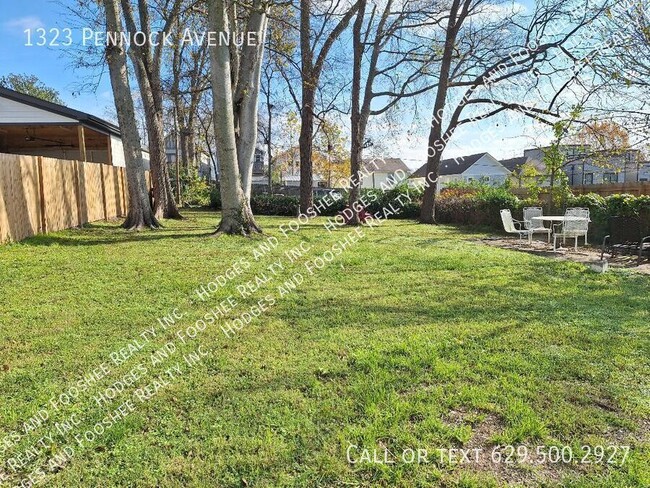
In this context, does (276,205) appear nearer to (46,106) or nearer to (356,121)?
(356,121)

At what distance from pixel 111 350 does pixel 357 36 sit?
1359cm

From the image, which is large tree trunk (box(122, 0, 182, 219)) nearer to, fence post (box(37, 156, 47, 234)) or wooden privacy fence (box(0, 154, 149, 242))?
wooden privacy fence (box(0, 154, 149, 242))

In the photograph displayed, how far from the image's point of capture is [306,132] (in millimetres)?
14617

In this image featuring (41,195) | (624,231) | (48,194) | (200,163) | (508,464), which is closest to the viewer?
(508,464)

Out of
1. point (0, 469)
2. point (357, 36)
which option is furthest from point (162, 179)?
point (0, 469)

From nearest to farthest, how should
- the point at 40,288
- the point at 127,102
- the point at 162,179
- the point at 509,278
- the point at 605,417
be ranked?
the point at 605,417
the point at 40,288
the point at 509,278
the point at 127,102
the point at 162,179

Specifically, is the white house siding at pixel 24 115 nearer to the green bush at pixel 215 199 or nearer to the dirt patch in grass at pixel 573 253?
the green bush at pixel 215 199

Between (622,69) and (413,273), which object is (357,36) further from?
(413,273)

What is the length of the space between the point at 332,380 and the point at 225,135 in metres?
6.93

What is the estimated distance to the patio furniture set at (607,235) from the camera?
8312mm

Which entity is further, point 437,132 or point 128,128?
point 437,132

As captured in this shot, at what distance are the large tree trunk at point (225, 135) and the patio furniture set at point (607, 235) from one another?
23.8 feet

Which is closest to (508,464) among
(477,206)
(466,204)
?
(477,206)

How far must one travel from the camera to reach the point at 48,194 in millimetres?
8891
